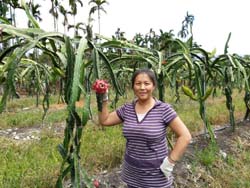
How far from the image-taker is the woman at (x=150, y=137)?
1934 millimetres

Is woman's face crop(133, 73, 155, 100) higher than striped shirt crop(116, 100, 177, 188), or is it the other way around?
woman's face crop(133, 73, 155, 100)

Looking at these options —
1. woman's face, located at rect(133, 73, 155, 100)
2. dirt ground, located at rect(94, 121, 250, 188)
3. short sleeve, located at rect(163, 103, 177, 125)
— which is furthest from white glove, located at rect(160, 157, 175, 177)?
dirt ground, located at rect(94, 121, 250, 188)

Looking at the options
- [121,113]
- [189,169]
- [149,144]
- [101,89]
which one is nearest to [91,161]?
[189,169]

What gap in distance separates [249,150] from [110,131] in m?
1.82

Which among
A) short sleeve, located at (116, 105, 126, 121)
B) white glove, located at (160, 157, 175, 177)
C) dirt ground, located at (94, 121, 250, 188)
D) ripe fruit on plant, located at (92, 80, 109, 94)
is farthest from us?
dirt ground, located at (94, 121, 250, 188)

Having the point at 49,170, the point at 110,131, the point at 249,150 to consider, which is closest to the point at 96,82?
the point at 49,170

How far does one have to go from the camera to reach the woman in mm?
1934

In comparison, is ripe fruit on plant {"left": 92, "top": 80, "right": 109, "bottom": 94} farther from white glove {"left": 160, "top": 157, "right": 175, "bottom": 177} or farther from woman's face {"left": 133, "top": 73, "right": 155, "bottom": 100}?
white glove {"left": 160, "top": 157, "right": 175, "bottom": 177}

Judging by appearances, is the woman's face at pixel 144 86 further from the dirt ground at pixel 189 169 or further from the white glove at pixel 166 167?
the dirt ground at pixel 189 169

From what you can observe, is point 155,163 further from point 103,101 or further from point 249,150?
point 249,150

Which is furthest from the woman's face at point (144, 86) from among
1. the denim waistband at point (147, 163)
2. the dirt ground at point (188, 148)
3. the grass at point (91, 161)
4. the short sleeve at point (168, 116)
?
the grass at point (91, 161)

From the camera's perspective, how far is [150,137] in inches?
76.0

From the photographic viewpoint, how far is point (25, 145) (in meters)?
4.35

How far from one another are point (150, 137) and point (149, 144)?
0.16 feet
